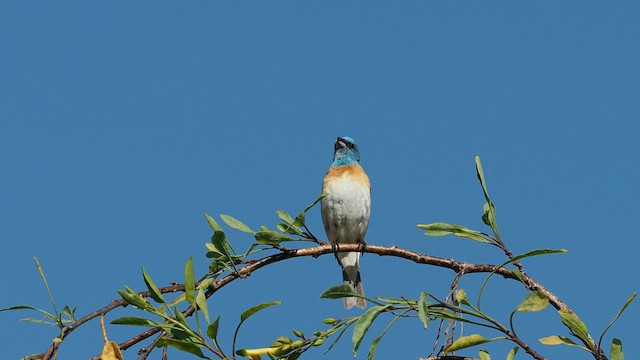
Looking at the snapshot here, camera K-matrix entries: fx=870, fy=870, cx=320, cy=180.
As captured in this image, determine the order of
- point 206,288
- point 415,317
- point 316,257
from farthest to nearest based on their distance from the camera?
1. point 316,257
2. point 206,288
3. point 415,317

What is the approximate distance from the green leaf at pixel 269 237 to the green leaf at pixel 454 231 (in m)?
0.61

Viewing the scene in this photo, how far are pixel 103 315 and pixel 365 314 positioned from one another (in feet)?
3.28

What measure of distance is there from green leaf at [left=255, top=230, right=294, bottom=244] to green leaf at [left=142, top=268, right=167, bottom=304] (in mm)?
646

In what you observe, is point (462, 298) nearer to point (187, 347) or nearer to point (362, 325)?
point (362, 325)

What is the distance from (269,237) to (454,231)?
30.6 inches

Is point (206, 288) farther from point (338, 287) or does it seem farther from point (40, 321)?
point (338, 287)

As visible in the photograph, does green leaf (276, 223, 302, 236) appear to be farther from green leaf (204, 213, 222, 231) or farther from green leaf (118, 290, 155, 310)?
green leaf (118, 290, 155, 310)

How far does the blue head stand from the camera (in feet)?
34.2

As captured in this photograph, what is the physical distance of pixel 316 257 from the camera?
3949mm

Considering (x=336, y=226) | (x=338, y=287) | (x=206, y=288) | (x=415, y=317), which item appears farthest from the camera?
(x=336, y=226)

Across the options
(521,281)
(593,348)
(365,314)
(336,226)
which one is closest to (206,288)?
(365,314)

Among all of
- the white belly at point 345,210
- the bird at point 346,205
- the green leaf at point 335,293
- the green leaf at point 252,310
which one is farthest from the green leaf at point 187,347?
the white belly at point 345,210

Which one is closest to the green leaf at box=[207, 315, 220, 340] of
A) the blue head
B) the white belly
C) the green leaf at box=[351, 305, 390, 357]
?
the green leaf at box=[351, 305, 390, 357]

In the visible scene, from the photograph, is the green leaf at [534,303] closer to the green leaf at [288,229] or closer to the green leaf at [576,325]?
the green leaf at [576,325]
